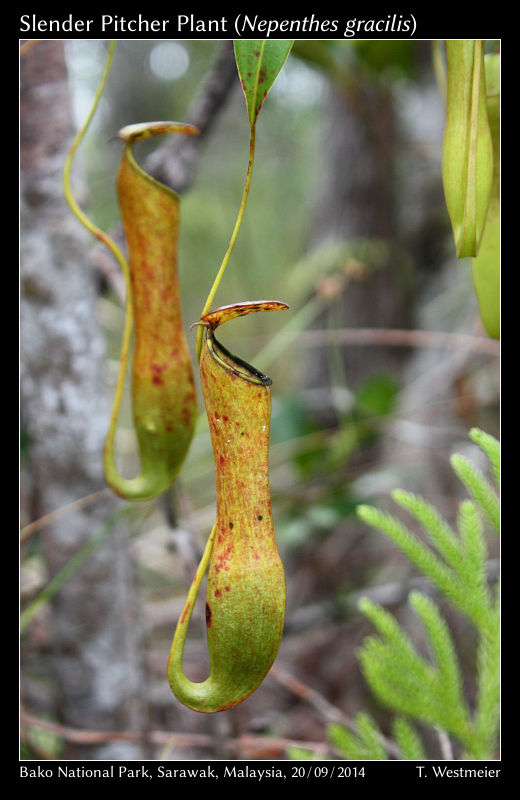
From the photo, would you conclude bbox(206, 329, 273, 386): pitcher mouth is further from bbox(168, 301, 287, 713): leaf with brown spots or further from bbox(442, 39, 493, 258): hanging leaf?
bbox(442, 39, 493, 258): hanging leaf

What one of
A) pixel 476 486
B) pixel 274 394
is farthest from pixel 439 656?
pixel 274 394

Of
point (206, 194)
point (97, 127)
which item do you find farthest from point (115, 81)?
point (206, 194)

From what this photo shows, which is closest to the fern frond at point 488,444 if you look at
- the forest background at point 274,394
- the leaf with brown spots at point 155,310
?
the leaf with brown spots at point 155,310

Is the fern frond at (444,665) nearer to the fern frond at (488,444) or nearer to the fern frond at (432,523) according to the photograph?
the fern frond at (432,523)

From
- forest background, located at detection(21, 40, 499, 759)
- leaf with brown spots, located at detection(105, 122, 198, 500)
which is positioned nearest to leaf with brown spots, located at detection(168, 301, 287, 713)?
leaf with brown spots, located at detection(105, 122, 198, 500)

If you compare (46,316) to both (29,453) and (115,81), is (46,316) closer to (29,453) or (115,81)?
(29,453)

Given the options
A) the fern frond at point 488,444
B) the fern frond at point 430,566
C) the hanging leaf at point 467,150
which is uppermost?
the hanging leaf at point 467,150
